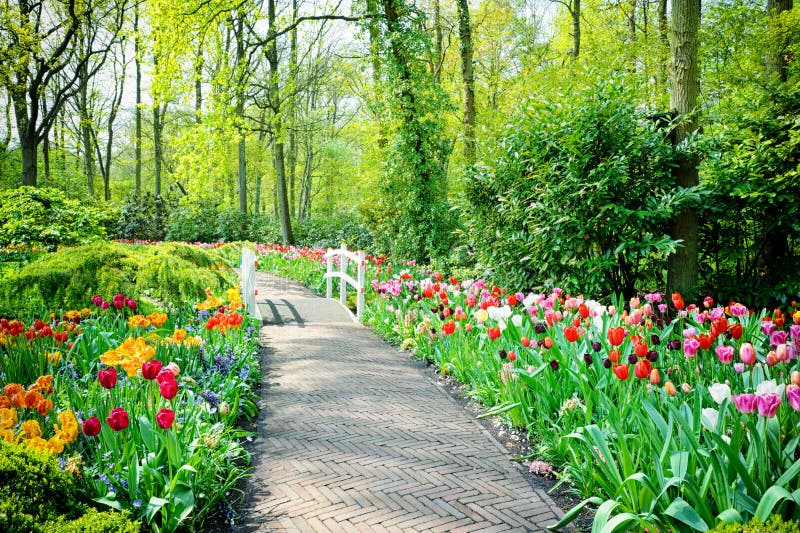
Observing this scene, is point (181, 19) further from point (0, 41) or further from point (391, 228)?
point (0, 41)

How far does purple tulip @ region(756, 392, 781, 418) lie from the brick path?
45.5 inches

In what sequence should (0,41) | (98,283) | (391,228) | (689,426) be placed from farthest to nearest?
(0,41), (391,228), (98,283), (689,426)

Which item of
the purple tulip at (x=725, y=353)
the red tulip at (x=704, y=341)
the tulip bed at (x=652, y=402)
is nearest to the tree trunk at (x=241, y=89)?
the tulip bed at (x=652, y=402)

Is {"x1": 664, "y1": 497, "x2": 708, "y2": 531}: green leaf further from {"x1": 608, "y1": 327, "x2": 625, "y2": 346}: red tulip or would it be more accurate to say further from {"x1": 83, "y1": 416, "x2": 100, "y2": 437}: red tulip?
{"x1": 83, "y1": 416, "x2": 100, "y2": 437}: red tulip

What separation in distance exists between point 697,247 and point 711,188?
0.65m

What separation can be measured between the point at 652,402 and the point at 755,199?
3.41m

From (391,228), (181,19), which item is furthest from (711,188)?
(181,19)

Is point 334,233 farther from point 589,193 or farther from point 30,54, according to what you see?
point 589,193

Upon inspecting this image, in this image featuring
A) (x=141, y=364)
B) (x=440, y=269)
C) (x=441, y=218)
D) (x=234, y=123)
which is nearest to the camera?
(x=141, y=364)

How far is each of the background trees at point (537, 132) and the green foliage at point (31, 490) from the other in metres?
4.73

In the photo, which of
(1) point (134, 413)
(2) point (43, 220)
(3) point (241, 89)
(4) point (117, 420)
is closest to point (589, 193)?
(1) point (134, 413)

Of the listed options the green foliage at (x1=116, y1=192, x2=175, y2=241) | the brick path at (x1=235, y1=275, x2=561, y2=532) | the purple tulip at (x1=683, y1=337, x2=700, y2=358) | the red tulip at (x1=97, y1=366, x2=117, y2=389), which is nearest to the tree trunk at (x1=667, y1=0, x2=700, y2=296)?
the purple tulip at (x1=683, y1=337, x2=700, y2=358)

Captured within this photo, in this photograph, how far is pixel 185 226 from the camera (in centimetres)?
2020

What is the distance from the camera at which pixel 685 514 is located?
216cm
